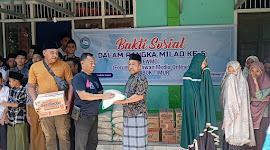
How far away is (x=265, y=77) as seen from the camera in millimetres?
3729

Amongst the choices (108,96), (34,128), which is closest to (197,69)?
(108,96)

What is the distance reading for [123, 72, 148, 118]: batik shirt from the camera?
3344 millimetres

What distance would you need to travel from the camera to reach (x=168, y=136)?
4.69 meters

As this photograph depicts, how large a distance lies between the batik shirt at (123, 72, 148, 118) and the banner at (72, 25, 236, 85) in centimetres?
213

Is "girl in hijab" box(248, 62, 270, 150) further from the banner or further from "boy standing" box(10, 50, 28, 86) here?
"boy standing" box(10, 50, 28, 86)

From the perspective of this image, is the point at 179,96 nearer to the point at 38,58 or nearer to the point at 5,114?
the point at 38,58

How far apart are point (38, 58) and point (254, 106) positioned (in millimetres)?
3102

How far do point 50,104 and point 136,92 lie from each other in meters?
1.02

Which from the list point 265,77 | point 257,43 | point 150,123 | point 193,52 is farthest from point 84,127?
point 257,43

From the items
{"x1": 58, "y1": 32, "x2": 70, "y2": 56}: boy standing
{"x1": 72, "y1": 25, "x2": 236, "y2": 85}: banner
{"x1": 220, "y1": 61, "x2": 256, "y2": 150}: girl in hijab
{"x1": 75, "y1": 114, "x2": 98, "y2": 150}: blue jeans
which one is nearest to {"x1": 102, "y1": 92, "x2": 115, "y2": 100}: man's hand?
Answer: {"x1": 75, "y1": 114, "x2": 98, "y2": 150}: blue jeans

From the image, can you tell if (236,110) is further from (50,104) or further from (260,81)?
(50,104)

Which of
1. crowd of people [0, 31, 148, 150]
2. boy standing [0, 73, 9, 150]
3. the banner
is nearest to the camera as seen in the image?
crowd of people [0, 31, 148, 150]

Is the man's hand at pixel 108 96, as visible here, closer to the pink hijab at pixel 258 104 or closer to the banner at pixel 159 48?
the pink hijab at pixel 258 104

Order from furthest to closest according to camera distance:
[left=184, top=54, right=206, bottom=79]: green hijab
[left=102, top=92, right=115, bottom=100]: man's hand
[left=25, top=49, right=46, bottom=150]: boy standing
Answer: [left=25, top=49, right=46, bottom=150]: boy standing < [left=184, top=54, right=206, bottom=79]: green hijab < [left=102, top=92, right=115, bottom=100]: man's hand
